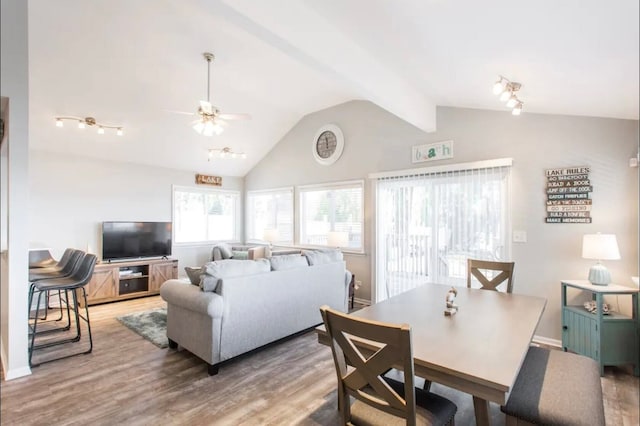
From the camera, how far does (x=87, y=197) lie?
518 cm

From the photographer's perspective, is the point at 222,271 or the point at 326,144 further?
the point at 326,144

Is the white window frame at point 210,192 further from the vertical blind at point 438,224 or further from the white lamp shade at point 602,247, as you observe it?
the white lamp shade at point 602,247

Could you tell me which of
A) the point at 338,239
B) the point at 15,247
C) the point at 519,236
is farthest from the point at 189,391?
the point at 519,236

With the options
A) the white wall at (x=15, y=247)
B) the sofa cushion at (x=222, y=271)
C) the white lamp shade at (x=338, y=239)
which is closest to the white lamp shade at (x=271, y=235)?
the white lamp shade at (x=338, y=239)

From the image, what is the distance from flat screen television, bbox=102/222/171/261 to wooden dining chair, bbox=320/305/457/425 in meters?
5.14

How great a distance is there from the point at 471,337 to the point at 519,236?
2.50 m

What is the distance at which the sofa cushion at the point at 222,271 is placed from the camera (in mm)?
2693

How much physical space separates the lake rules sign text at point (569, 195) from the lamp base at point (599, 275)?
0.51 metres

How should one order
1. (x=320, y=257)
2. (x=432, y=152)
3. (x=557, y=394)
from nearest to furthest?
(x=557, y=394), (x=320, y=257), (x=432, y=152)

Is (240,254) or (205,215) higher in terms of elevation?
(205,215)

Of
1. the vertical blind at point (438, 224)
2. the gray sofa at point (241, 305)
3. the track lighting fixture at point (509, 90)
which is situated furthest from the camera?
the vertical blind at point (438, 224)

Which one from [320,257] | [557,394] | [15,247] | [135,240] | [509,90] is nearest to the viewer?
[557,394]

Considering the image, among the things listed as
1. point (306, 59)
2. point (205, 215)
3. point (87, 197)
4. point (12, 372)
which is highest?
point (306, 59)

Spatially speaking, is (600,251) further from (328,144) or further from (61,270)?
(61,270)
